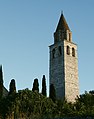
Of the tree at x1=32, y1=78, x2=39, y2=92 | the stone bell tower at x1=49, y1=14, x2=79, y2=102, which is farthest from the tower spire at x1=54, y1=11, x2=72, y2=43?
the tree at x1=32, y1=78, x2=39, y2=92

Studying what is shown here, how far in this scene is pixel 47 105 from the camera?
101 feet

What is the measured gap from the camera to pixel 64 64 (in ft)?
159

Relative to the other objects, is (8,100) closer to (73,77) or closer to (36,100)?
(36,100)

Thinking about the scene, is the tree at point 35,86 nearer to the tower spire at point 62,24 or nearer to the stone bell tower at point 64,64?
the stone bell tower at point 64,64

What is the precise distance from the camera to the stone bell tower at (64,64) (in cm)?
4731

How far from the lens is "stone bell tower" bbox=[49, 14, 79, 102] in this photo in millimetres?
47312

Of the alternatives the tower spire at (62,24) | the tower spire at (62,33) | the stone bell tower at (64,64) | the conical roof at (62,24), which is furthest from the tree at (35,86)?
the conical roof at (62,24)

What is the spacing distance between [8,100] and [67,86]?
17552 mm

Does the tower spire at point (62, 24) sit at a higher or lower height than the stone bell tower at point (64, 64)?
higher

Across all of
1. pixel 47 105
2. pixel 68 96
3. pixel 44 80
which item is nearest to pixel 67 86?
pixel 68 96

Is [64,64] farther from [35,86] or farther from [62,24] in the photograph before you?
[35,86]

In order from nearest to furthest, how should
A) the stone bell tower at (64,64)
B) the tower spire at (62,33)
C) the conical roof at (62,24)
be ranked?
the stone bell tower at (64,64)
the tower spire at (62,33)
the conical roof at (62,24)

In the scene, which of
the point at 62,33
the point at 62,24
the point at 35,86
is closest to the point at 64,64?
the point at 62,33

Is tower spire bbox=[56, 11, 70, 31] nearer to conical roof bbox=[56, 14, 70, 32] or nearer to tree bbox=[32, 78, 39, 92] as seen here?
conical roof bbox=[56, 14, 70, 32]
